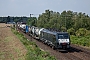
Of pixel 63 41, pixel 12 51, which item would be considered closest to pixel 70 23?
pixel 63 41

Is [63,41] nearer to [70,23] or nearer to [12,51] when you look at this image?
[12,51]

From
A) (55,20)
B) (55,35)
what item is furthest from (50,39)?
Result: (55,20)

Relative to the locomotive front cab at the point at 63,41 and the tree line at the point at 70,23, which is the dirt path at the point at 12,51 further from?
the tree line at the point at 70,23

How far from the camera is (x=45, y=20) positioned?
107 m

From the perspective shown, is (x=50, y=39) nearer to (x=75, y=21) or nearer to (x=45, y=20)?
(x=75, y=21)

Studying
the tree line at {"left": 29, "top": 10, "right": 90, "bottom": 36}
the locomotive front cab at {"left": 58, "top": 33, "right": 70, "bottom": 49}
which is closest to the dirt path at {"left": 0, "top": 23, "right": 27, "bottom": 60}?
the locomotive front cab at {"left": 58, "top": 33, "right": 70, "bottom": 49}

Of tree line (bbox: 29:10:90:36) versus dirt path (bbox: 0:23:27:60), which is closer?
dirt path (bbox: 0:23:27:60)

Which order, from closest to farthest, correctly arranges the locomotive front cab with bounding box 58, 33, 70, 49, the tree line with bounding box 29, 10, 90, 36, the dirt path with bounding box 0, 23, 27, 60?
the dirt path with bounding box 0, 23, 27, 60, the locomotive front cab with bounding box 58, 33, 70, 49, the tree line with bounding box 29, 10, 90, 36

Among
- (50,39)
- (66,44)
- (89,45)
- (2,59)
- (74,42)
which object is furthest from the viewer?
(74,42)

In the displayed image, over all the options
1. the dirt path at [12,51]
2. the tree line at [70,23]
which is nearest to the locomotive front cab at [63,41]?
the dirt path at [12,51]

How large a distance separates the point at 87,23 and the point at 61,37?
51.5 metres

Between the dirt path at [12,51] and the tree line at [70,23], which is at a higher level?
the tree line at [70,23]

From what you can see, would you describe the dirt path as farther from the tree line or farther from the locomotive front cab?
the tree line

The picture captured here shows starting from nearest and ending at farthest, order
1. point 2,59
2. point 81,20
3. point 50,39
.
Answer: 1. point 2,59
2. point 50,39
3. point 81,20
